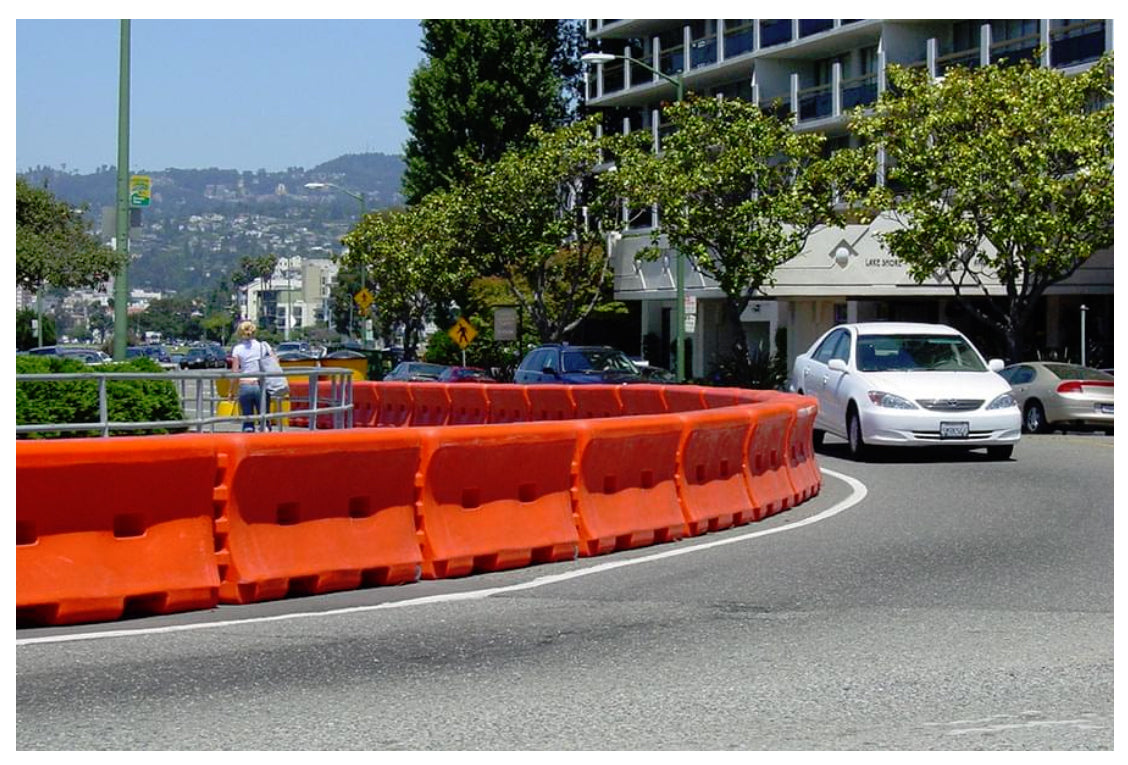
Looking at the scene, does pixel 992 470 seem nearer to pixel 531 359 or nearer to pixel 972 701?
pixel 972 701

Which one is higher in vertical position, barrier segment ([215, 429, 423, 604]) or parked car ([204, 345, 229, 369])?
parked car ([204, 345, 229, 369])

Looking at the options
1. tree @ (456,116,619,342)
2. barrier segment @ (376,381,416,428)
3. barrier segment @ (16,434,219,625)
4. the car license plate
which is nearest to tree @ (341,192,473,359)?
tree @ (456,116,619,342)

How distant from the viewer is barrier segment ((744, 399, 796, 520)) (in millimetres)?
14844

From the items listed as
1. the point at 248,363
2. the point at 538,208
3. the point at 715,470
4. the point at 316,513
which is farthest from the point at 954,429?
the point at 538,208

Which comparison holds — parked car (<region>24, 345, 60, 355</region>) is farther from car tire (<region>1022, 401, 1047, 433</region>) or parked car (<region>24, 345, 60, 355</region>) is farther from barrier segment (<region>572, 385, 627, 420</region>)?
car tire (<region>1022, 401, 1047, 433</region>)

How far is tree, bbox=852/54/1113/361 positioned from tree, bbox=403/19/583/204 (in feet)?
99.0

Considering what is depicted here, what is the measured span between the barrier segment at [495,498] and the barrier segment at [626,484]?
16cm

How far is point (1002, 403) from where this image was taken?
20984 mm

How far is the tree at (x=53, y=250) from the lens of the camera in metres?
48.8

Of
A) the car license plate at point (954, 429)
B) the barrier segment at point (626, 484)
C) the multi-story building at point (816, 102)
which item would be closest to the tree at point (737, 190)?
the multi-story building at point (816, 102)

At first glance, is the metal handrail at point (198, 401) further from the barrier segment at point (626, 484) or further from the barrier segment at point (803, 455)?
the barrier segment at point (803, 455)

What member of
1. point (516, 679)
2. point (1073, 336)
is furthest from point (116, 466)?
point (1073, 336)

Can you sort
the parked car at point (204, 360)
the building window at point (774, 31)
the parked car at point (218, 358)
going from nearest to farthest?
1. the building window at point (774, 31)
2. the parked car at point (218, 358)
3. the parked car at point (204, 360)

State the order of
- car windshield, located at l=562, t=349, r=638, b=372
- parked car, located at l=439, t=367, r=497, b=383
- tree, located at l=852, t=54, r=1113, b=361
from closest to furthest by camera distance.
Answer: car windshield, located at l=562, t=349, r=638, b=372
tree, located at l=852, t=54, r=1113, b=361
parked car, located at l=439, t=367, r=497, b=383
